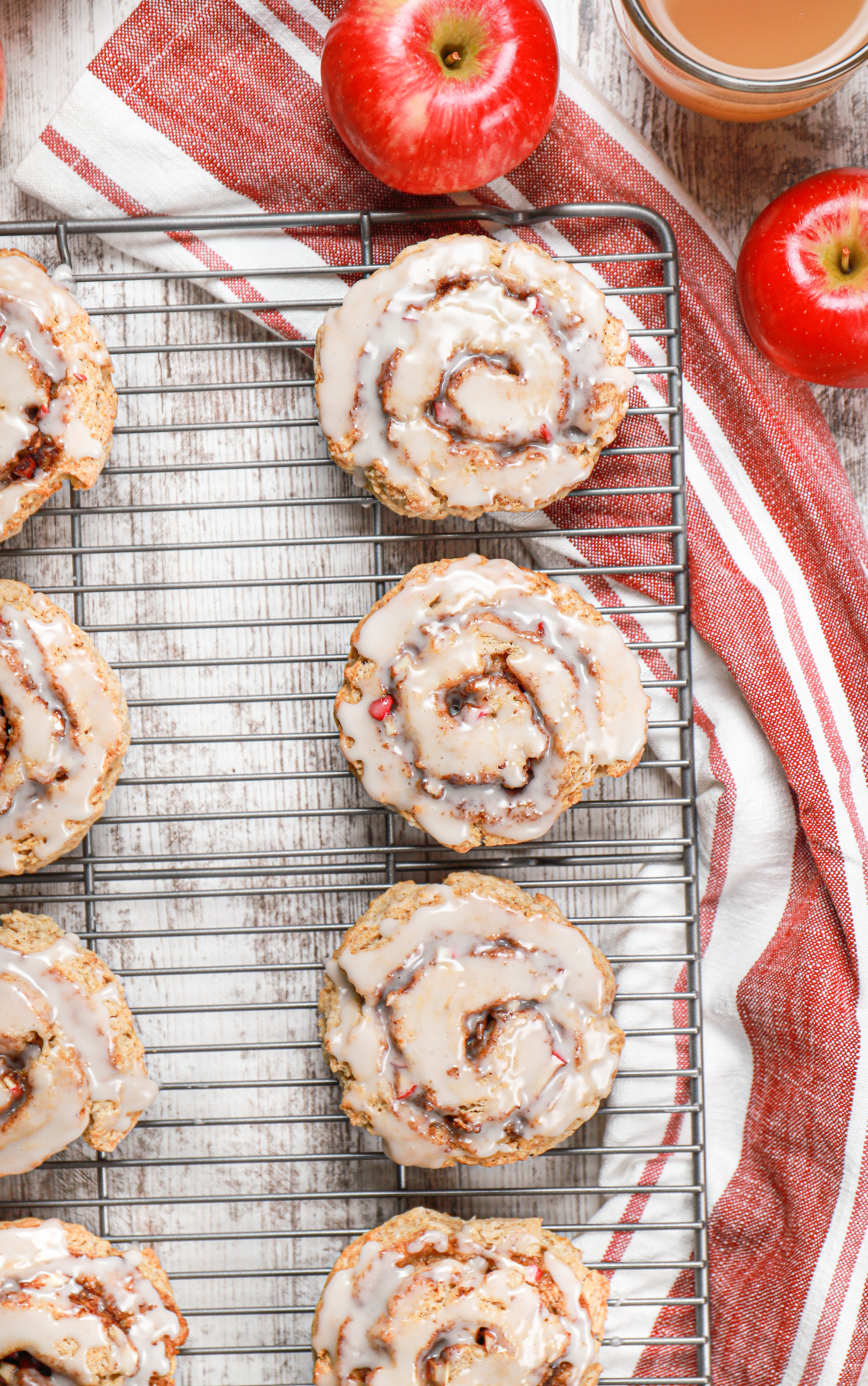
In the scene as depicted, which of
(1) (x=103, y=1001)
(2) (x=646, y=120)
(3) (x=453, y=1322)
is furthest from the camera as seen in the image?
(2) (x=646, y=120)

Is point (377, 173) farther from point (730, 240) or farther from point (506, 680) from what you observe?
point (506, 680)

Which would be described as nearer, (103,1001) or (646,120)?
(103,1001)

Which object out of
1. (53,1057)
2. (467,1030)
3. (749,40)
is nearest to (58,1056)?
(53,1057)

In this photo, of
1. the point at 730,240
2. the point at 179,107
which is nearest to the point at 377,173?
the point at 179,107

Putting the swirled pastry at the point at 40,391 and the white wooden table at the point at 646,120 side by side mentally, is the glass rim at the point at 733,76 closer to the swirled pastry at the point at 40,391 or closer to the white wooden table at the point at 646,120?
the white wooden table at the point at 646,120

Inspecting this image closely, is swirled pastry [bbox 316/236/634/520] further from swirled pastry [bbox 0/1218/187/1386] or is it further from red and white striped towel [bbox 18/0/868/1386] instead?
swirled pastry [bbox 0/1218/187/1386]

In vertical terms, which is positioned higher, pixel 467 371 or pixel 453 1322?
pixel 467 371

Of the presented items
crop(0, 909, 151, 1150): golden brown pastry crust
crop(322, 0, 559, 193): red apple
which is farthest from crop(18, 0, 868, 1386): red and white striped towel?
crop(0, 909, 151, 1150): golden brown pastry crust

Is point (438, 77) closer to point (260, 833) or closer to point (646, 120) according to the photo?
point (646, 120)
